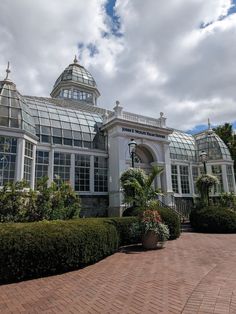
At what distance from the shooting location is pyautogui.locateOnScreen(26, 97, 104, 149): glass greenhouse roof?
19.0 meters

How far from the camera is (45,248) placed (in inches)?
255

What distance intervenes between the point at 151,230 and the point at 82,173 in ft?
34.0

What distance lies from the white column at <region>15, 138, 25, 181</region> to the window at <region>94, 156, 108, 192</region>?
6424mm

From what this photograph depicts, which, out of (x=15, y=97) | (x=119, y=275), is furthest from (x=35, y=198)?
(x=15, y=97)

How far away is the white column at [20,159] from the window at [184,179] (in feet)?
52.7

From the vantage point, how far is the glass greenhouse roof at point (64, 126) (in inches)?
748

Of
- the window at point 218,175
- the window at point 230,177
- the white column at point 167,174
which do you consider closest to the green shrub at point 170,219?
the white column at point 167,174

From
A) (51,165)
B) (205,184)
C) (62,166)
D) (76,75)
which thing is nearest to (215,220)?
(205,184)

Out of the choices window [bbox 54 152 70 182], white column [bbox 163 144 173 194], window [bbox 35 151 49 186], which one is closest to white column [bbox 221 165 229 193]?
white column [bbox 163 144 173 194]

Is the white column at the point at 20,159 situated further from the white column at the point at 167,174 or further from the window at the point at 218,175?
the window at the point at 218,175

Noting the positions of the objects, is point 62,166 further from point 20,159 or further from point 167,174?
point 167,174

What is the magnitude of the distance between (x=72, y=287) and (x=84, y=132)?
52.6 ft

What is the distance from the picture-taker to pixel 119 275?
642 centimetres

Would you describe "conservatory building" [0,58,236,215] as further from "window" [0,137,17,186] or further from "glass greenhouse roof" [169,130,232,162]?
"glass greenhouse roof" [169,130,232,162]
